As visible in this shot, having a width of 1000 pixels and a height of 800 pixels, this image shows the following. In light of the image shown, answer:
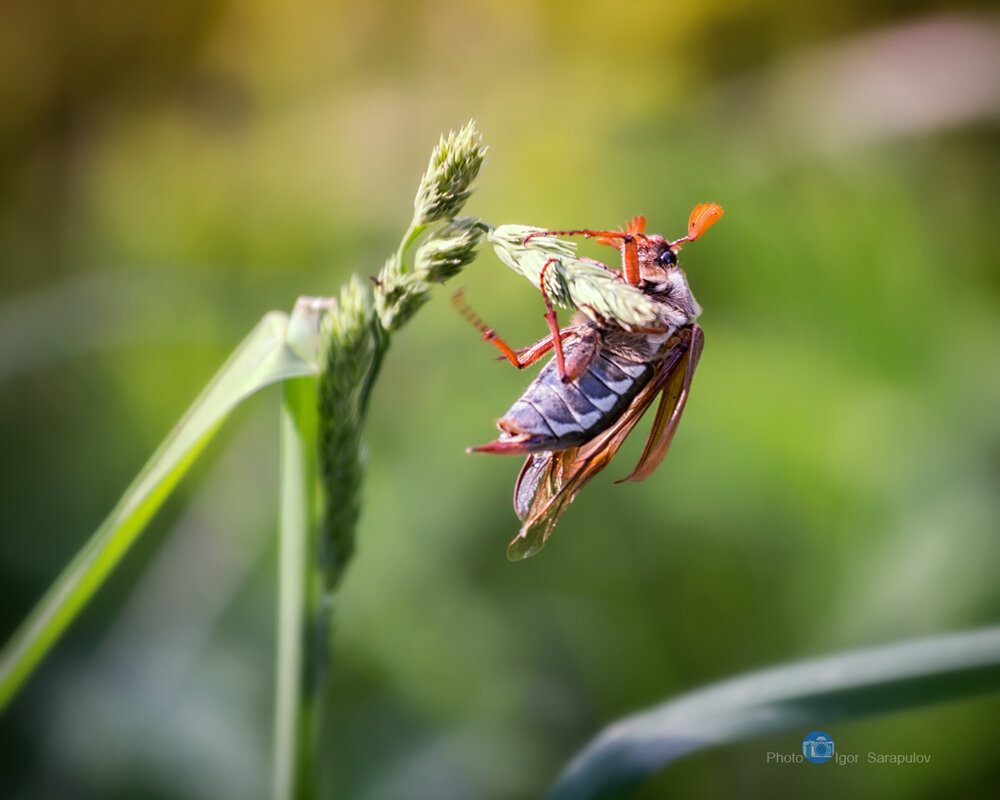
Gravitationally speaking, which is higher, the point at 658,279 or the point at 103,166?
the point at 103,166

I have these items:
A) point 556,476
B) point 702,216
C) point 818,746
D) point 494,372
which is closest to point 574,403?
point 556,476

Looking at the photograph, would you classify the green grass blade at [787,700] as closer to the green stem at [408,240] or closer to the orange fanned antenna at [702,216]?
the green stem at [408,240]

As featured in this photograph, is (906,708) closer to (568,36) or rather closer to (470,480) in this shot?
(470,480)

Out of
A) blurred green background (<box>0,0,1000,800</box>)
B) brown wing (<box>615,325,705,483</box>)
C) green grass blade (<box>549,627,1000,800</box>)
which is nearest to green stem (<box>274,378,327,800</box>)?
green grass blade (<box>549,627,1000,800</box>)

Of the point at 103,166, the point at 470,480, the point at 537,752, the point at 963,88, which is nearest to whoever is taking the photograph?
the point at 537,752

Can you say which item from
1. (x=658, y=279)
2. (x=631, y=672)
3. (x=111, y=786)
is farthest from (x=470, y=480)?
(x=111, y=786)
